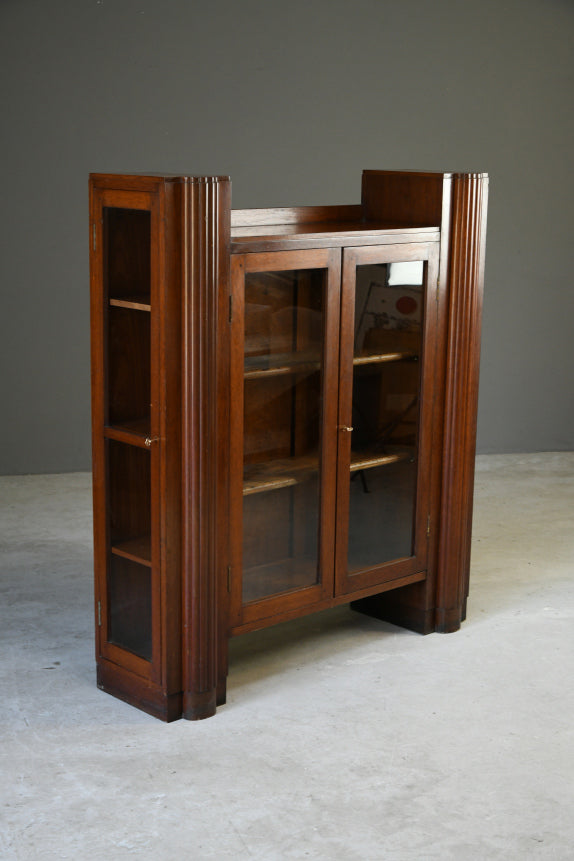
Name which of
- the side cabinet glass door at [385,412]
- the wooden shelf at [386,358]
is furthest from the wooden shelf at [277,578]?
the wooden shelf at [386,358]

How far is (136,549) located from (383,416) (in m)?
1.12

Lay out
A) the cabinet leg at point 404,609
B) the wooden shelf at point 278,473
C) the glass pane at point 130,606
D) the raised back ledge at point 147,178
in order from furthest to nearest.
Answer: the cabinet leg at point 404,609 → the wooden shelf at point 278,473 → the glass pane at point 130,606 → the raised back ledge at point 147,178

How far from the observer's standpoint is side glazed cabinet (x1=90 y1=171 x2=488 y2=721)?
3.48 metres

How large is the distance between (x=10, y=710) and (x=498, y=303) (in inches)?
178

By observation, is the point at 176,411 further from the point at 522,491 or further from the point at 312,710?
the point at 522,491

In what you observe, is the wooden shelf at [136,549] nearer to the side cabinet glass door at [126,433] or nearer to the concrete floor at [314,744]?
the side cabinet glass door at [126,433]

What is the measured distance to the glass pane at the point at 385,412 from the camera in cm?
406

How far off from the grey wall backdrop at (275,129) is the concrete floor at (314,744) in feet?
6.26

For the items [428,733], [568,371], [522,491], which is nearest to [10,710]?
[428,733]

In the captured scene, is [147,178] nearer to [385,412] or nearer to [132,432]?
[132,432]

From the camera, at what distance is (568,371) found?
7.37 metres

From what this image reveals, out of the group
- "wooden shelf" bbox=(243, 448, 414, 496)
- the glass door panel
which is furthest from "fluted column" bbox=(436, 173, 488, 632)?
→ "wooden shelf" bbox=(243, 448, 414, 496)

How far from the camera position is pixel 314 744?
350cm

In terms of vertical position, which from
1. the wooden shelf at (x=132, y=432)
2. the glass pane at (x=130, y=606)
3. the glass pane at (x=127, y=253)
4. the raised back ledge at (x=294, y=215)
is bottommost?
the glass pane at (x=130, y=606)
